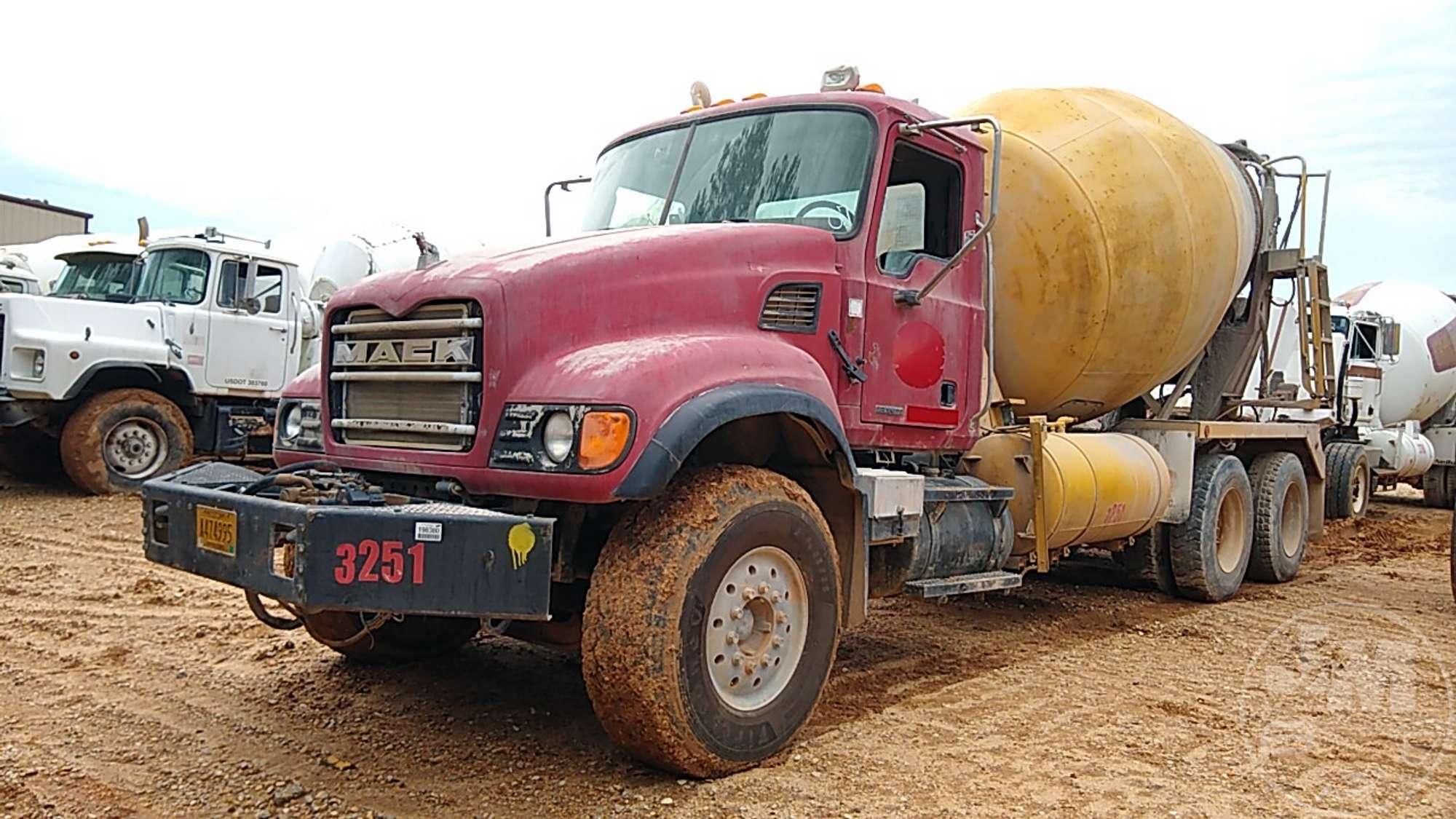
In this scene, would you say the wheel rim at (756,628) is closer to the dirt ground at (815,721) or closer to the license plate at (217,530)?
the dirt ground at (815,721)

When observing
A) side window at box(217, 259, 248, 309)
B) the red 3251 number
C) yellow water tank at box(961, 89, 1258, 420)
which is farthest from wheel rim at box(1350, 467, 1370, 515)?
the red 3251 number

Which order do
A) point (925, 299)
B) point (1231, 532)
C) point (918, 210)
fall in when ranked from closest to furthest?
1. point (925, 299)
2. point (918, 210)
3. point (1231, 532)

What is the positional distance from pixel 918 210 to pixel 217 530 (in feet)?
11.9

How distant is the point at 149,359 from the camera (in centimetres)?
1157

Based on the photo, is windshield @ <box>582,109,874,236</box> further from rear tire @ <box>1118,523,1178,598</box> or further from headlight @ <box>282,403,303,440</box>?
rear tire @ <box>1118,523,1178,598</box>

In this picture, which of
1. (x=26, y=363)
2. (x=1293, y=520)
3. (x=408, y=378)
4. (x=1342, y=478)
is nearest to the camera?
(x=408, y=378)

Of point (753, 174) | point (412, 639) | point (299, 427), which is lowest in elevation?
point (412, 639)

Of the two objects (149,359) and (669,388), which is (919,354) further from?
(149,359)

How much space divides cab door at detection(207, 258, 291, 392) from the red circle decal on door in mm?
8999

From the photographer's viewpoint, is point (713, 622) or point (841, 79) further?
point (841, 79)

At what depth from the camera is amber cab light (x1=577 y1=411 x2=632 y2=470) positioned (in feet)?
12.4

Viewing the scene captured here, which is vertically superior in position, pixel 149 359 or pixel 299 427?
pixel 149 359

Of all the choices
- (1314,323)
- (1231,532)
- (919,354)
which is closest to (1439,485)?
(1314,323)

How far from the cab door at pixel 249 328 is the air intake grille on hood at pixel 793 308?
914 cm
